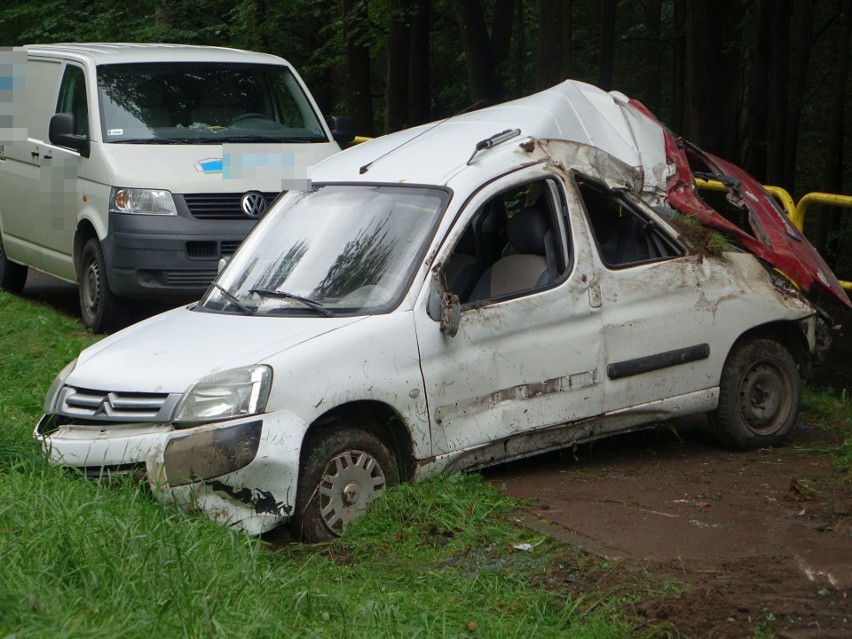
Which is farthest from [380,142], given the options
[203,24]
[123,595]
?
[203,24]

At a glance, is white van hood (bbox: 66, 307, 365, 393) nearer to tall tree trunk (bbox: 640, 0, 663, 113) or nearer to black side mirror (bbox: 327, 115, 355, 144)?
black side mirror (bbox: 327, 115, 355, 144)

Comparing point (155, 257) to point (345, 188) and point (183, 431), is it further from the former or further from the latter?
point (183, 431)

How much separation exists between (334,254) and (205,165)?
4.31m

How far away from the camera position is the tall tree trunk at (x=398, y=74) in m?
19.6

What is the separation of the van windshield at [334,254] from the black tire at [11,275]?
269 inches

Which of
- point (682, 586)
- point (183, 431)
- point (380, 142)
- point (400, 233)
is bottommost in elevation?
point (682, 586)

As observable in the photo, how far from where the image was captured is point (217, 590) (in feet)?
14.1

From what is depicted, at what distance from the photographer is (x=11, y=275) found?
516 inches

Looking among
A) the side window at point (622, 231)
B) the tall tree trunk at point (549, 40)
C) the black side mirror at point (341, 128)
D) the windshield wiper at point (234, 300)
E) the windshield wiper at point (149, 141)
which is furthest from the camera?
the tall tree trunk at point (549, 40)

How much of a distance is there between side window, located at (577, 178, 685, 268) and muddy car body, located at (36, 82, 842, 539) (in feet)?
0.04

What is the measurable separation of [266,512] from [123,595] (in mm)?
1436

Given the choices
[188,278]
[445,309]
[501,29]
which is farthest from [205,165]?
[501,29]

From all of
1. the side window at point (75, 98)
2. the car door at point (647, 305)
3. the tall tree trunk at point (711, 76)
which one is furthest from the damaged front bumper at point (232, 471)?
the tall tree trunk at point (711, 76)

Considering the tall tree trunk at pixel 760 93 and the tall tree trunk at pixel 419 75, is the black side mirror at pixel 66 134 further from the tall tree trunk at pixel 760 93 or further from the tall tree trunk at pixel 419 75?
the tall tree trunk at pixel 760 93
